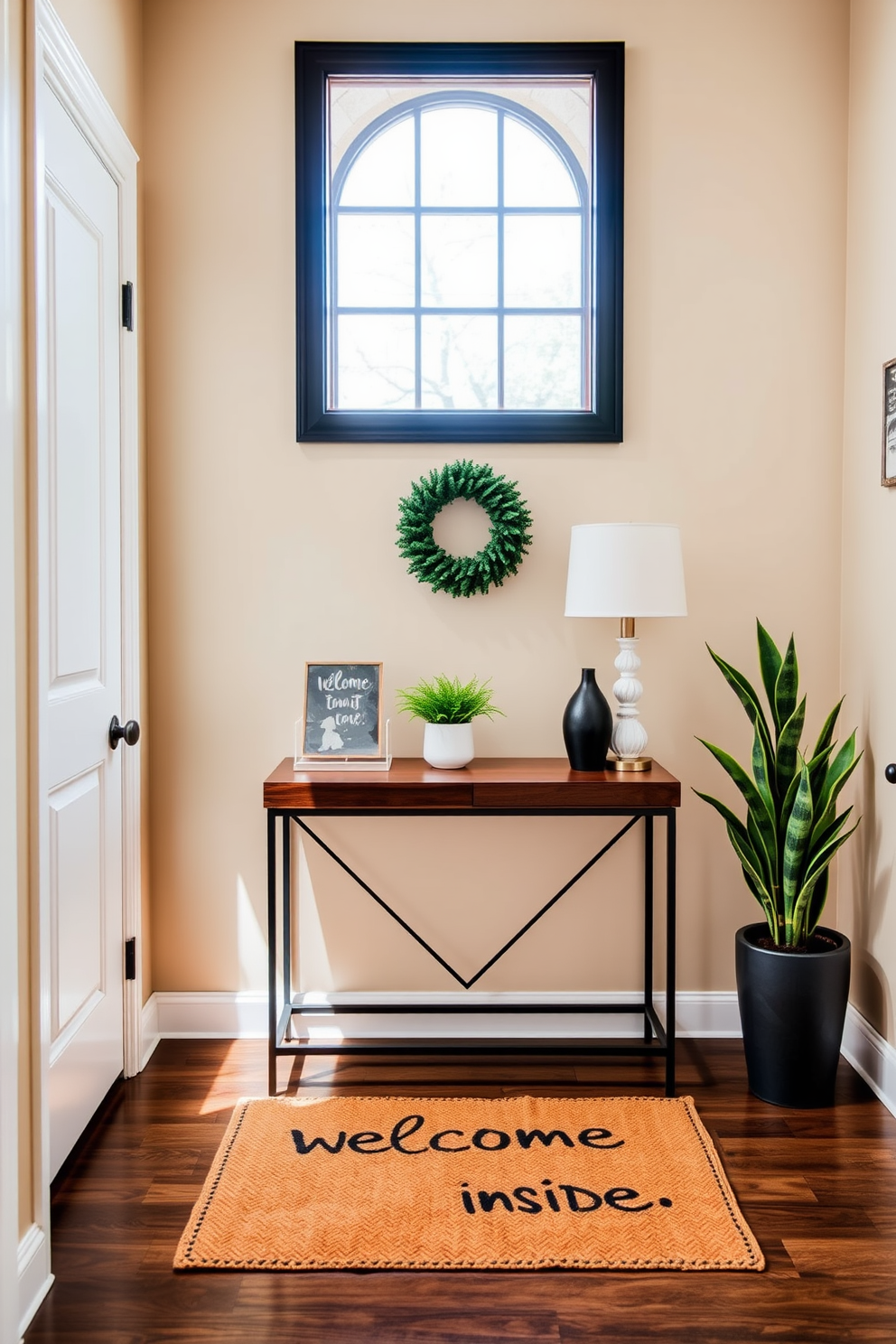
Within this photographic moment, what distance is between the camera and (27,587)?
177cm

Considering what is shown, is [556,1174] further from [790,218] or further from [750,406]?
[790,218]

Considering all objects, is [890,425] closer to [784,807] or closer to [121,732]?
[784,807]

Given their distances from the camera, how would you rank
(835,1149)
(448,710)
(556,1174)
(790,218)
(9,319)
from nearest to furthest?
(9,319) < (556,1174) < (835,1149) < (448,710) < (790,218)

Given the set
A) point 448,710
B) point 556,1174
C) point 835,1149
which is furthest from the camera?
point 448,710

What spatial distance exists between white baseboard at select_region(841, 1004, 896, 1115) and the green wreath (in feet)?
4.95

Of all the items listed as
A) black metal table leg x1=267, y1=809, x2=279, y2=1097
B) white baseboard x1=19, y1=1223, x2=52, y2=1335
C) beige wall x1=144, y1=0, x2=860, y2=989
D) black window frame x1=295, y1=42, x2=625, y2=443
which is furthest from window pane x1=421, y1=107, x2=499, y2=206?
white baseboard x1=19, y1=1223, x2=52, y2=1335

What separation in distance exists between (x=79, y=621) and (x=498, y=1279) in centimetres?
156

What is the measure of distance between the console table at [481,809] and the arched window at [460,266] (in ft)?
3.42

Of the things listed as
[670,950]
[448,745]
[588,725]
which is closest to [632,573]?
[588,725]

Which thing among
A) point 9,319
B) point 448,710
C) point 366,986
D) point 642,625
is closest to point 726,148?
point 642,625

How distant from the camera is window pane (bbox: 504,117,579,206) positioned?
2.70 metres

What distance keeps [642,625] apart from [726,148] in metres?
1.31

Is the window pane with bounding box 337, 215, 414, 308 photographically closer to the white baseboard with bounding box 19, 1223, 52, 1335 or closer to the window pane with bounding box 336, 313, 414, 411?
the window pane with bounding box 336, 313, 414, 411

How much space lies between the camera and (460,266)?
2.72m
